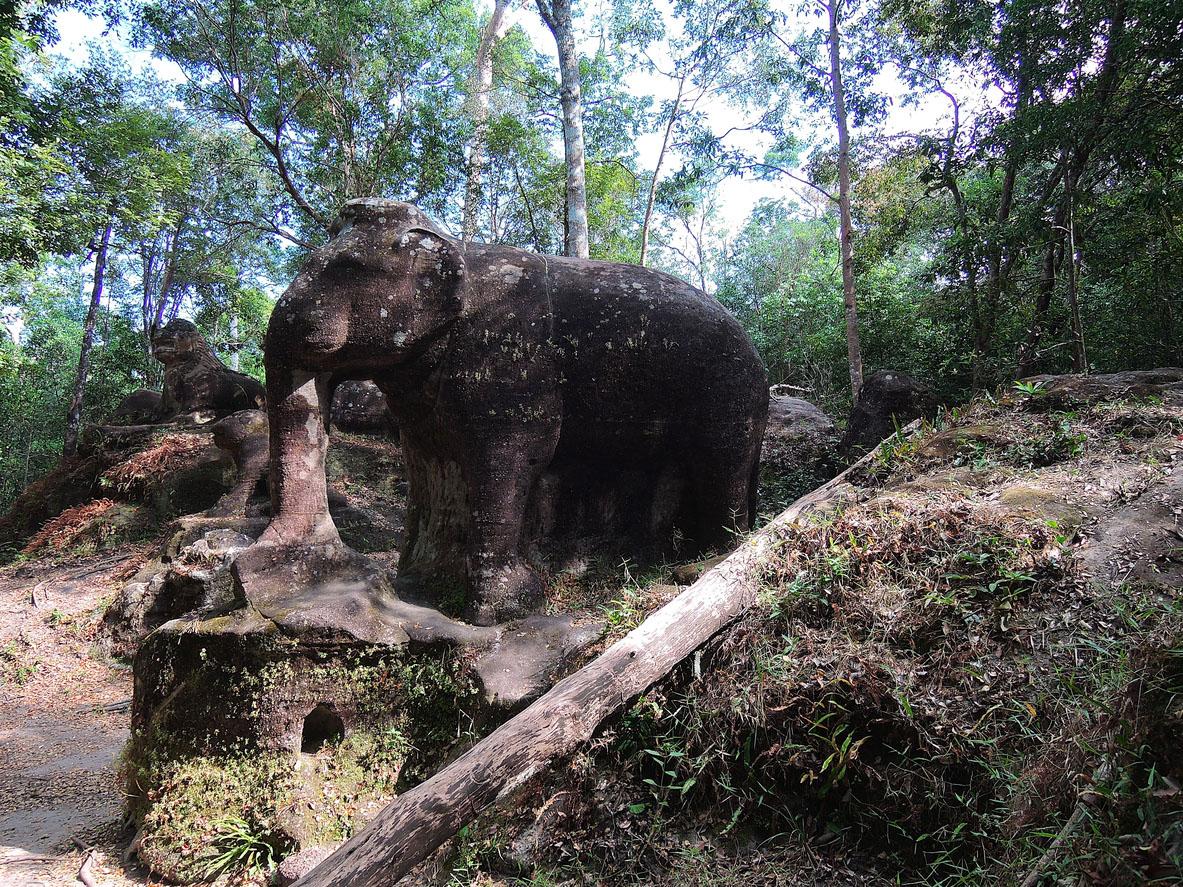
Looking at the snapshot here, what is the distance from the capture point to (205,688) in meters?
3.03

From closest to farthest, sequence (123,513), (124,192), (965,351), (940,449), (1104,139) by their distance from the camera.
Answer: (940,449) < (1104,139) < (965,351) < (123,513) < (124,192)

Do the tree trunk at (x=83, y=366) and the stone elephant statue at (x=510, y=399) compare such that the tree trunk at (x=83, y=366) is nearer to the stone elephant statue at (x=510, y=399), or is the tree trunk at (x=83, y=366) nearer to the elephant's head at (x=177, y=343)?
the elephant's head at (x=177, y=343)

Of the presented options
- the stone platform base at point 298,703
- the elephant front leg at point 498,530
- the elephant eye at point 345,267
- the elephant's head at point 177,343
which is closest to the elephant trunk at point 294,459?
the stone platform base at point 298,703

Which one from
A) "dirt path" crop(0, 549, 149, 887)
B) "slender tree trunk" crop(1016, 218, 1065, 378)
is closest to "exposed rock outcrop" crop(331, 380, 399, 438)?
"dirt path" crop(0, 549, 149, 887)

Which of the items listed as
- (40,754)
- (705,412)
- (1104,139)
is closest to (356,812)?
(705,412)

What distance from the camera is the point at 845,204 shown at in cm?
972

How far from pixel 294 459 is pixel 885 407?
5870 millimetres

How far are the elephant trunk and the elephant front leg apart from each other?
745 mm

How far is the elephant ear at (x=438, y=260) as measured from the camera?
3600 millimetres

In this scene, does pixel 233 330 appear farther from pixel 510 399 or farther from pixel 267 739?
pixel 267 739

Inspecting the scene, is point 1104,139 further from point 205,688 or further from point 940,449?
point 205,688

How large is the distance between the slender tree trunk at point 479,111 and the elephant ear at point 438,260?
8.25 meters

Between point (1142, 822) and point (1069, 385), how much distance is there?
384cm

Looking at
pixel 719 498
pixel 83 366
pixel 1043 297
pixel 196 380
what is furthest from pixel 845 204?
pixel 83 366
